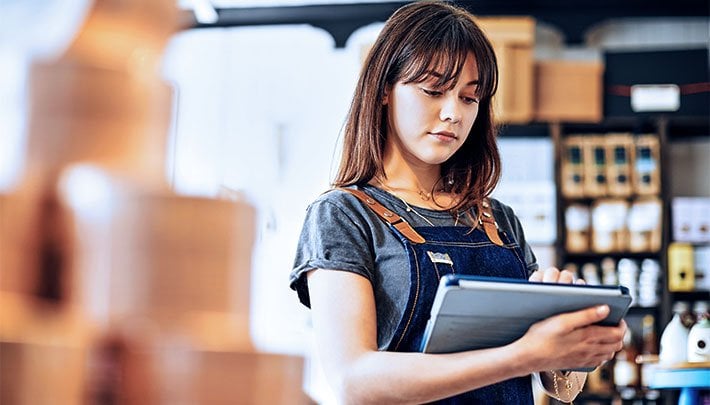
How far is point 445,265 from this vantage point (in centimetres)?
152

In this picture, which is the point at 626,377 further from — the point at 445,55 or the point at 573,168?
the point at 445,55

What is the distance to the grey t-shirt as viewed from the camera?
1477 mm

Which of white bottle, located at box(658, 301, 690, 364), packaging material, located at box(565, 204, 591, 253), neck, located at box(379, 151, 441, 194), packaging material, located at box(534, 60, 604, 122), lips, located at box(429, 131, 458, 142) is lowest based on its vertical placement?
white bottle, located at box(658, 301, 690, 364)

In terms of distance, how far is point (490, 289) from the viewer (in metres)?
1.25

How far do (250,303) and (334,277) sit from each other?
36.5 inches

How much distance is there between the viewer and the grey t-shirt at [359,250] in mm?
1477

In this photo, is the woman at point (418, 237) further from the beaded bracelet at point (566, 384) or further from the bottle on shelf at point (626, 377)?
the bottle on shelf at point (626, 377)

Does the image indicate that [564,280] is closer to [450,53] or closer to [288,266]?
[450,53]

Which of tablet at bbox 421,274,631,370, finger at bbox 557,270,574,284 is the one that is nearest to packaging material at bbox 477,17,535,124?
finger at bbox 557,270,574,284

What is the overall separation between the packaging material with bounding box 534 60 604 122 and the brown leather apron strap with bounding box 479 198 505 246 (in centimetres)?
445

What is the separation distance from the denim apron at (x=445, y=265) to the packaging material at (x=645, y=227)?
438 centimetres

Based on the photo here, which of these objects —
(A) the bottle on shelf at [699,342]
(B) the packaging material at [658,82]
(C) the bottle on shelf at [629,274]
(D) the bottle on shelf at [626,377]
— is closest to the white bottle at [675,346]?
(A) the bottle on shelf at [699,342]

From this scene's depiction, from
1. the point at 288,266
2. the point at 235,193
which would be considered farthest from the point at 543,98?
the point at 235,193

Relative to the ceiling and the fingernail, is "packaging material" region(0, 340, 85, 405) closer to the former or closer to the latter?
the fingernail
